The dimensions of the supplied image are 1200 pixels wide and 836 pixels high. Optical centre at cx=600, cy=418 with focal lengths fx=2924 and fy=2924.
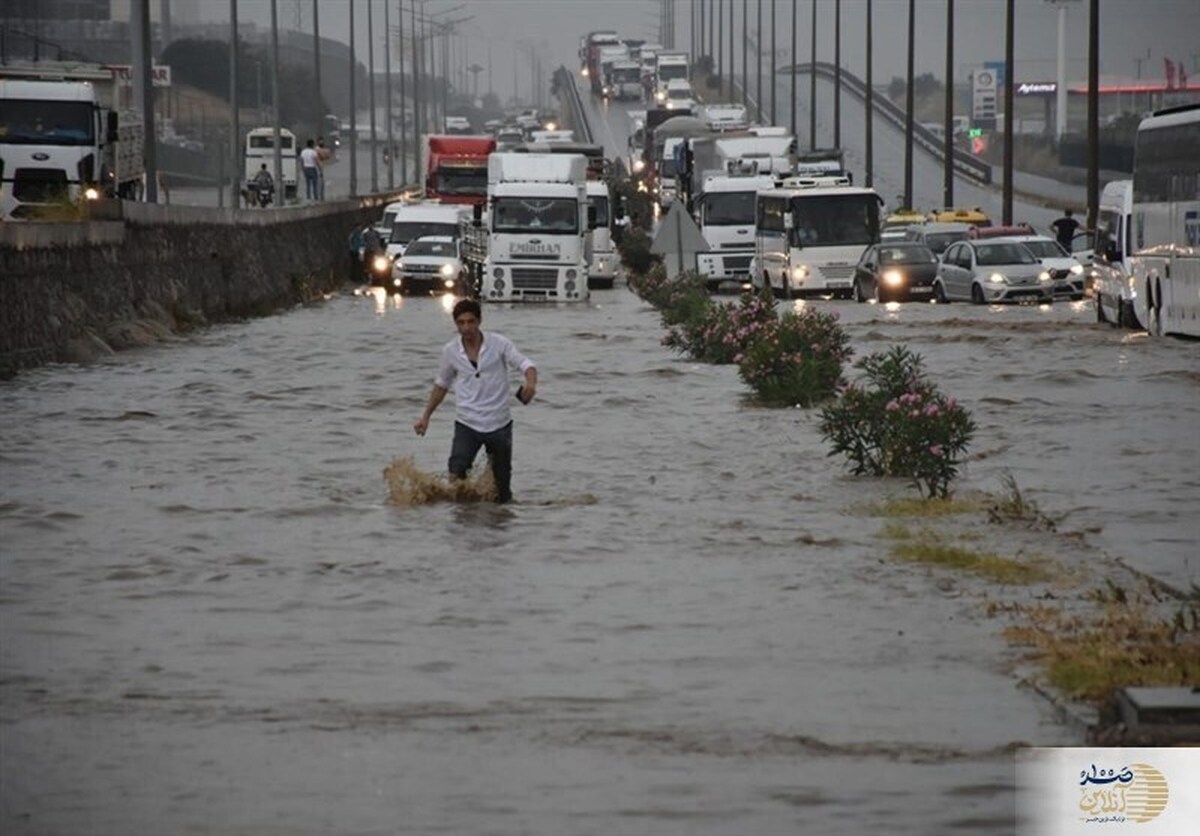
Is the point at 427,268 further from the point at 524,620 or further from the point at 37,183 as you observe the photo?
the point at 524,620

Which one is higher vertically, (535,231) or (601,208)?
(601,208)

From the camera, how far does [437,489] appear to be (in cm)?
2092

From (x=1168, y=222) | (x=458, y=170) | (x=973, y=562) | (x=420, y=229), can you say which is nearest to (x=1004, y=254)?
(x=1168, y=222)

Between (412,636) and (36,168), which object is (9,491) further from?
(36,168)

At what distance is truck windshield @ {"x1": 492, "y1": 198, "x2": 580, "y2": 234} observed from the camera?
59688 mm

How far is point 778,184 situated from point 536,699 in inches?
2164

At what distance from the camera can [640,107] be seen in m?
190

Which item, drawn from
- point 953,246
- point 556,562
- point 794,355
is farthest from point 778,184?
point 556,562

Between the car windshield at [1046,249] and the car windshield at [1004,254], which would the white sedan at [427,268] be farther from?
the car windshield at [1046,249]

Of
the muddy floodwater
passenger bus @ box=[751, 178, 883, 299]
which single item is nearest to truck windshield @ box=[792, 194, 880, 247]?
passenger bus @ box=[751, 178, 883, 299]

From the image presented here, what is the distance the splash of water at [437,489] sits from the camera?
2077 centimetres

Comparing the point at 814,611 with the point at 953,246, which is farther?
the point at 953,246

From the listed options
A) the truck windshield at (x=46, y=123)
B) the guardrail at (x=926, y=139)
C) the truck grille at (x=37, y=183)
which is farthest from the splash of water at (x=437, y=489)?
the guardrail at (x=926, y=139)

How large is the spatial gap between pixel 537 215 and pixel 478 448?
1576 inches
